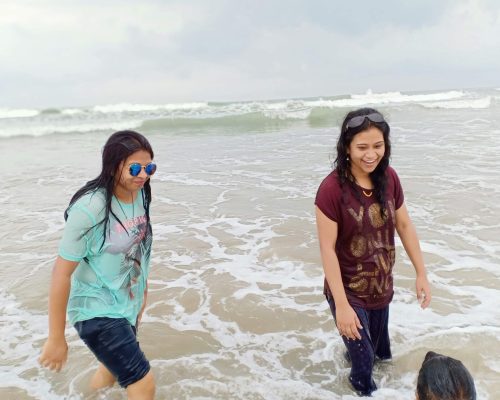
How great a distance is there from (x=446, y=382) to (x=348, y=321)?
801 millimetres

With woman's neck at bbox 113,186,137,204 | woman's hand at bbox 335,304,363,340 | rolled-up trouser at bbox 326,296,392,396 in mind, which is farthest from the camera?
rolled-up trouser at bbox 326,296,392,396

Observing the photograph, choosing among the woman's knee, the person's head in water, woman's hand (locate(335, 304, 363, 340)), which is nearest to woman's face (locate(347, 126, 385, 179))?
woman's hand (locate(335, 304, 363, 340))

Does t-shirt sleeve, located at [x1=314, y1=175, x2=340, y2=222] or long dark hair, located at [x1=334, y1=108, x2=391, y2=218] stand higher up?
long dark hair, located at [x1=334, y1=108, x2=391, y2=218]

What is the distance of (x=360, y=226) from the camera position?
2.42m

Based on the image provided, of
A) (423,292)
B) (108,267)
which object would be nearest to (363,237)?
(423,292)

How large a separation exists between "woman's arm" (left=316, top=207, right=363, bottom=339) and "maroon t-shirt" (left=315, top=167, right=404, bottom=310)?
49 millimetres

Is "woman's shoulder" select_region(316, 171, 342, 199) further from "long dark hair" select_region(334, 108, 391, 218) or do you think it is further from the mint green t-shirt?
the mint green t-shirt

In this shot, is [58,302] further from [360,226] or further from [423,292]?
[423,292]

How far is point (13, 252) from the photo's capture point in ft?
19.5

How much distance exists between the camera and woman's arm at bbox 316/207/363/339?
2.38m

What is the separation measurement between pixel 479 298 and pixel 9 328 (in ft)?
14.8

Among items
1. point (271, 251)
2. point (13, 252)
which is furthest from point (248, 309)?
point (13, 252)

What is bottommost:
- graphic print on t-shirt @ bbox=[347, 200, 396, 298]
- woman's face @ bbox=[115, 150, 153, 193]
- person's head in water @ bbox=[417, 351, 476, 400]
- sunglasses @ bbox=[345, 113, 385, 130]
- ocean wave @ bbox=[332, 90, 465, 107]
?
person's head in water @ bbox=[417, 351, 476, 400]

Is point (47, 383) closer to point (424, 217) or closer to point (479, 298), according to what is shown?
point (479, 298)
